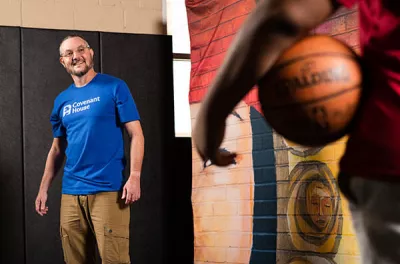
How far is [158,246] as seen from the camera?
5402 mm

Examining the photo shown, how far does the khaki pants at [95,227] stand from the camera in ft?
13.2

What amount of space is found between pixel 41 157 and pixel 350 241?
8.82ft

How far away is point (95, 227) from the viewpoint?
13.3ft

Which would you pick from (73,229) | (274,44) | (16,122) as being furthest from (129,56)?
(274,44)

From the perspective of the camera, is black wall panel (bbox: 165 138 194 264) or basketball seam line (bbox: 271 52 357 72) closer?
basketball seam line (bbox: 271 52 357 72)

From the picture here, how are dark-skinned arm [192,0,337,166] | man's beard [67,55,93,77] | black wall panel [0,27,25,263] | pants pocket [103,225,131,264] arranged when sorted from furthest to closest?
1. black wall panel [0,27,25,263]
2. man's beard [67,55,93,77]
3. pants pocket [103,225,131,264]
4. dark-skinned arm [192,0,337,166]

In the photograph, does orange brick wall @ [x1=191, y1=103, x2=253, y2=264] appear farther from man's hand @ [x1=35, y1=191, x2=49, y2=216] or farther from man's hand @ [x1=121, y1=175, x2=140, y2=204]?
man's hand @ [x1=35, y1=191, x2=49, y2=216]

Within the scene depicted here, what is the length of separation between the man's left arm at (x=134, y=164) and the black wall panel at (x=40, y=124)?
4.09ft

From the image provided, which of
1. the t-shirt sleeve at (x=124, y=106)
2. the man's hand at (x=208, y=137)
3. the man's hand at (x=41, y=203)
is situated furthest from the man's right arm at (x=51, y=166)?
the man's hand at (x=208, y=137)

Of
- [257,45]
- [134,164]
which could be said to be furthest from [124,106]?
[257,45]

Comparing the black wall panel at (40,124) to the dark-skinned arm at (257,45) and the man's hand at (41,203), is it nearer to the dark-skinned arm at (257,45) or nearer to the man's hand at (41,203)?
→ the man's hand at (41,203)

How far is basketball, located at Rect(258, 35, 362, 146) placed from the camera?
4.06 ft

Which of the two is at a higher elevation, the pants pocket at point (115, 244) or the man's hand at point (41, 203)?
the man's hand at point (41, 203)

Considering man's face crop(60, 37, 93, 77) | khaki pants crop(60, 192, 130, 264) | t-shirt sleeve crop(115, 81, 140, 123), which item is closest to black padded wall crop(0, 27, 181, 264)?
man's face crop(60, 37, 93, 77)
